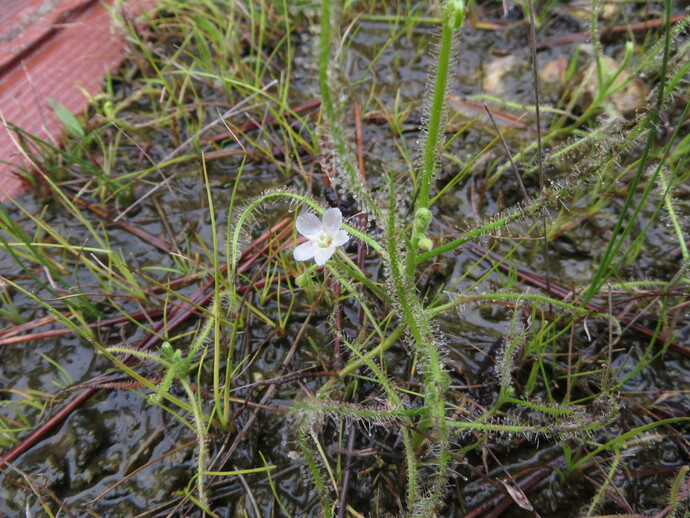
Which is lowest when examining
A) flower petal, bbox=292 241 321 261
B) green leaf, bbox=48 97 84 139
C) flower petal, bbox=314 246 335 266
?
flower petal, bbox=292 241 321 261

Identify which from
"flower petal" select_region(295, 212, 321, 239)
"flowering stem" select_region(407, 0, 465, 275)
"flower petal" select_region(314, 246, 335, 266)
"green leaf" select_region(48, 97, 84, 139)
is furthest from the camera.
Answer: "green leaf" select_region(48, 97, 84, 139)

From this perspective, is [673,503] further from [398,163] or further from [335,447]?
[398,163]

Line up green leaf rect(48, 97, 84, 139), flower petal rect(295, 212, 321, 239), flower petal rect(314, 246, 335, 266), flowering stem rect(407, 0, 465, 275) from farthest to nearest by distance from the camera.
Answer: green leaf rect(48, 97, 84, 139), flower petal rect(295, 212, 321, 239), flower petal rect(314, 246, 335, 266), flowering stem rect(407, 0, 465, 275)

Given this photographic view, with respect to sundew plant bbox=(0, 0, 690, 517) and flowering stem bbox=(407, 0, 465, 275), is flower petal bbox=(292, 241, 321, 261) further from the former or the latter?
flowering stem bbox=(407, 0, 465, 275)

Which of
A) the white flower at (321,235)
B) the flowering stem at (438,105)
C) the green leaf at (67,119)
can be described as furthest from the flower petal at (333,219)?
the green leaf at (67,119)

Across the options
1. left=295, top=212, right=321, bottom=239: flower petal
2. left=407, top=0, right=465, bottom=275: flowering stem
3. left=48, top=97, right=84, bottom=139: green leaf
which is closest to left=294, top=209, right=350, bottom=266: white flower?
left=295, top=212, right=321, bottom=239: flower petal

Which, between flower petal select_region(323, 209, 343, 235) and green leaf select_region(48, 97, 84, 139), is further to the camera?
green leaf select_region(48, 97, 84, 139)

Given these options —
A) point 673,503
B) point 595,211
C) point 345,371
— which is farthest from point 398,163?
point 673,503

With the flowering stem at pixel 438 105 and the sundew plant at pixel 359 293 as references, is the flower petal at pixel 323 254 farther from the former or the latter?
the flowering stem at pixel 438 105
